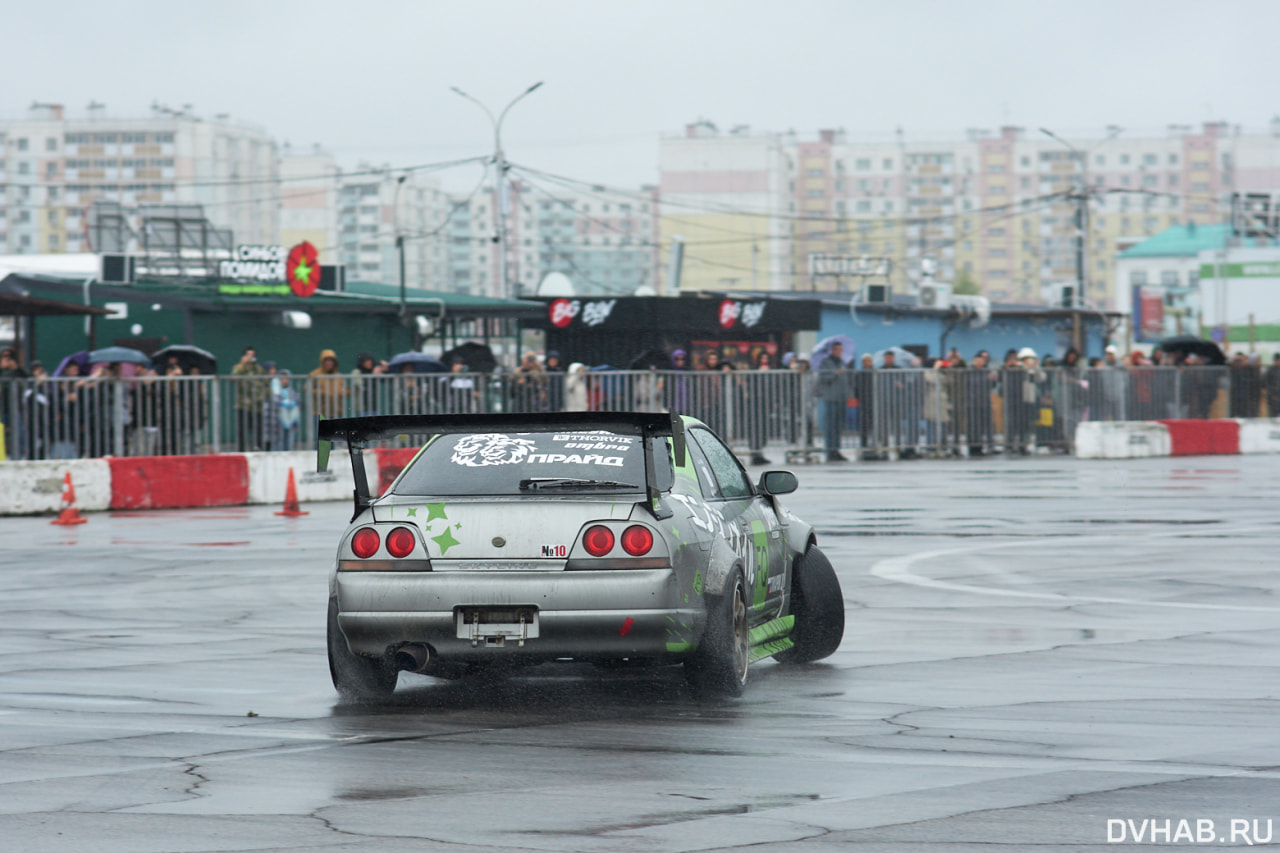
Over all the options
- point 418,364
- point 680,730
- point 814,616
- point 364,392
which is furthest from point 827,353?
point 680,730

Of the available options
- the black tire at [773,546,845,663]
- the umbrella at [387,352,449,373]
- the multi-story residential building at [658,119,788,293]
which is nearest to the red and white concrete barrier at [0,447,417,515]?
the umbrella at [387,352,449,373]

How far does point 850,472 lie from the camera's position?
88.6 feet

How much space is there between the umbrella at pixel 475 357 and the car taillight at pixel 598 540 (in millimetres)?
24388

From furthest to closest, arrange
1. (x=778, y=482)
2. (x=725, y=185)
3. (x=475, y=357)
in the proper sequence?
1. (x=725, y=185)
2. (x=475, y=357)
3. (x=778, y=482)

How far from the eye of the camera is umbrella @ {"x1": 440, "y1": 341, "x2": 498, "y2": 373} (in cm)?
3238

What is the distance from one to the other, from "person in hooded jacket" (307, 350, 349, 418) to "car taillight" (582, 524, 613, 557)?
17367 mm

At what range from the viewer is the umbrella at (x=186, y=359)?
27539 mm

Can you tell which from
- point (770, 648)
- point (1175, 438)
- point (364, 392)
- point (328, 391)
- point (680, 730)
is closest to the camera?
point (680, 730)

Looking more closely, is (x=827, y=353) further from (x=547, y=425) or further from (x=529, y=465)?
(x=547, y=425)

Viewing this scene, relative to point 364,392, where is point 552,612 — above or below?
below

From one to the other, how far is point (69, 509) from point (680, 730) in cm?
1371

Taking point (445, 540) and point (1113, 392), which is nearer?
point (445, 540)

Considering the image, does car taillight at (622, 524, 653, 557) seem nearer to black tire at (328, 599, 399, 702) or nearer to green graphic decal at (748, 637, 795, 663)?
green graphic decal at (748, 637, 795, 663)

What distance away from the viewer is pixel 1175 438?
32.3 meters
